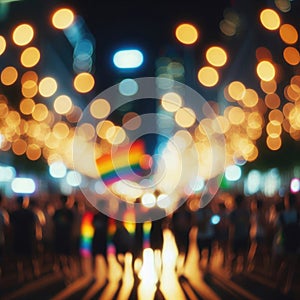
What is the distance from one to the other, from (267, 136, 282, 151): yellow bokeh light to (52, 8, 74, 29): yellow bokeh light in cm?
2443

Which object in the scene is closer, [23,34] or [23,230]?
[23,230]

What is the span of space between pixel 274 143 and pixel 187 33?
20.4 m

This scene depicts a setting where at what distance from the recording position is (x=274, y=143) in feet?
152

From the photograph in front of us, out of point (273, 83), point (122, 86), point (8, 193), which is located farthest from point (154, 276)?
point (122, 86)

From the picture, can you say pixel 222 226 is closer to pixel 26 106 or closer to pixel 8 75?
pixel 8 75

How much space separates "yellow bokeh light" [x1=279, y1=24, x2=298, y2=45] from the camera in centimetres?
3118

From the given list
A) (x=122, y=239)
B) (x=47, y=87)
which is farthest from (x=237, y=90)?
(x=122, y=239)

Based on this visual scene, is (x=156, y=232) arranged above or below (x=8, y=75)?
below

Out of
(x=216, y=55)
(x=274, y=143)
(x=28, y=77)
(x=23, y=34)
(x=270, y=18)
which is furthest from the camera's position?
(x=28, y=77)

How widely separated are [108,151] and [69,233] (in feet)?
313

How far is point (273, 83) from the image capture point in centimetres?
4106

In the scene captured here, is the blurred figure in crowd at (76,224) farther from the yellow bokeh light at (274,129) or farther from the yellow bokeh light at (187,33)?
the yellow bokeh light at (274,129)

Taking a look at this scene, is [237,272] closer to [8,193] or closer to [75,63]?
[8,193]

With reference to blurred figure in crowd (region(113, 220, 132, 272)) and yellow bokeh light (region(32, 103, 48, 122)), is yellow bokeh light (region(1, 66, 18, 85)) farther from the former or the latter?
blurred figure in crowd (region(113, 220, 132, 272))
